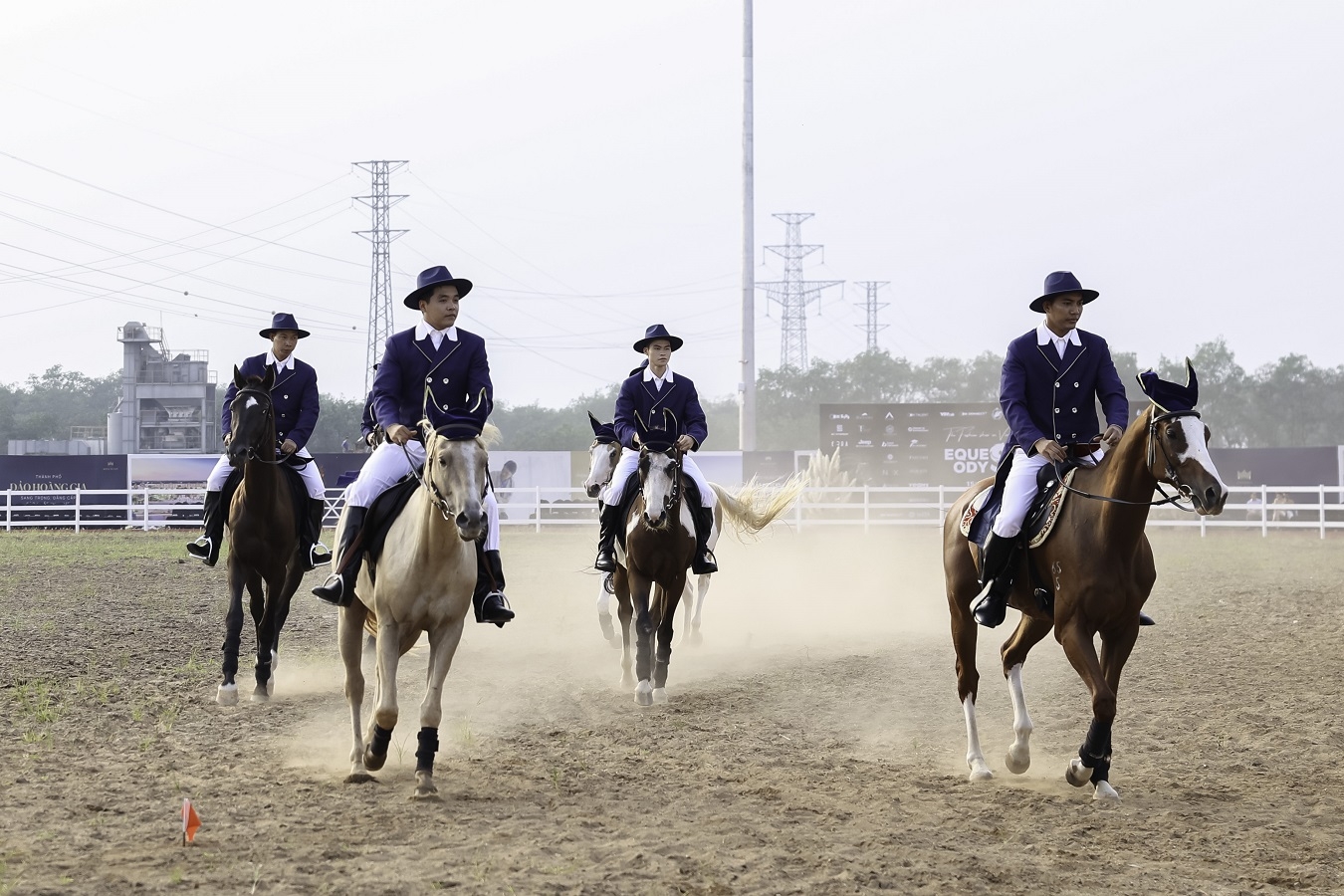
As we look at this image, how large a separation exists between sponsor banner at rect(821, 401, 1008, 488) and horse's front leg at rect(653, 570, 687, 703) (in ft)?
78.3

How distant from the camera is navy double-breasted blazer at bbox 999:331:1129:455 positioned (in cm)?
758

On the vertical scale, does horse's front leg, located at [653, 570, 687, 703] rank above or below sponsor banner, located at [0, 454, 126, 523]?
below

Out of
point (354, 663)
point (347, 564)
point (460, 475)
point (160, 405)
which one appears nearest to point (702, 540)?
point (354, 663)

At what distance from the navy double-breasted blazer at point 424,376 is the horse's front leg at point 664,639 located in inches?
134

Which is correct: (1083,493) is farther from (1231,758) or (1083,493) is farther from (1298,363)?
(1298,363)

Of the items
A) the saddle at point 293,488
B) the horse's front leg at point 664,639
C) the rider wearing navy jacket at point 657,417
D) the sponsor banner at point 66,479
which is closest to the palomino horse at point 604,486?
the rider wearing navy jacket at point 657,417

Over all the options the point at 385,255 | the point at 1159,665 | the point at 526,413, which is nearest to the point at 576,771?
the point at 1159,665

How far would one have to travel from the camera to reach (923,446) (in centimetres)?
3400

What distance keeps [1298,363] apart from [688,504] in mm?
72983

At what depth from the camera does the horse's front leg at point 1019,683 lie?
282 inches

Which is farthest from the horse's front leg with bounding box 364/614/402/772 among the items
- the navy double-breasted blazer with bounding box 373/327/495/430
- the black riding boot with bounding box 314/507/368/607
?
the navy double-breasted blazer with bounding box 373/327/495/430

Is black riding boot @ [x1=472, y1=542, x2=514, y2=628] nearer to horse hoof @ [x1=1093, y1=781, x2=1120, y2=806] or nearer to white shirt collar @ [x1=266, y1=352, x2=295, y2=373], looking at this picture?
horse hoof @ [x1=1093, y1=781, x2=1120, y2=806]

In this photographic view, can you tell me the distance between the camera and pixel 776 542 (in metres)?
27.2

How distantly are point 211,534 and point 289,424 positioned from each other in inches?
43.8
